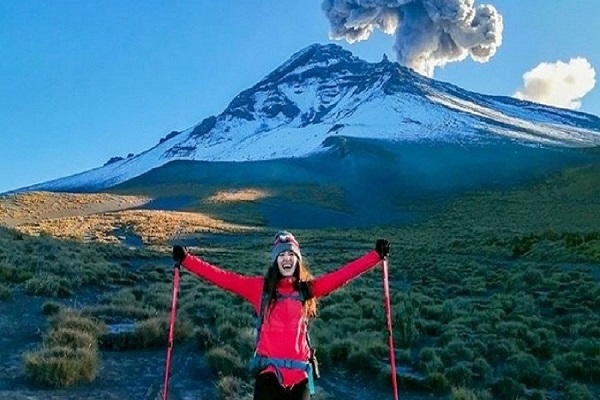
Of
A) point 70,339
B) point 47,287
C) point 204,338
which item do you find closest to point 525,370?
point 204,338

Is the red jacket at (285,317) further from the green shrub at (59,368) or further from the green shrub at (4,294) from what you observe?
the green shrub at (4,294)

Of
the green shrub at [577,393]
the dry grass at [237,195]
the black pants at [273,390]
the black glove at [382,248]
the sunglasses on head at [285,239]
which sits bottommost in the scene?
the green shrub at [577,393]

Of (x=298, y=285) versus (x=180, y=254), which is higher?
(x=180, y=254)

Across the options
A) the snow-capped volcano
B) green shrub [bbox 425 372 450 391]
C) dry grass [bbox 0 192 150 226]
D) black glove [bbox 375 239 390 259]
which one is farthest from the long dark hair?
the snow-capped volcano

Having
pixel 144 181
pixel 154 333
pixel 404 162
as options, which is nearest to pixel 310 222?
pixel 404 162

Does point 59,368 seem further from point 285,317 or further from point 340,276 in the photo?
point 340,276

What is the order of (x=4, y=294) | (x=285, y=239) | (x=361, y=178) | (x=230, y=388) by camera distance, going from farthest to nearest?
1. (x=361, y=178)
2. (x=4, y=294)
3. (x=230, y=388)
4. (x=285, y=239)

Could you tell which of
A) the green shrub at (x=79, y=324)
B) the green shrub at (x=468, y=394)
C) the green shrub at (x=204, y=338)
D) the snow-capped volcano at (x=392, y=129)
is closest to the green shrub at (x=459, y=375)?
the green shrub at (x=468, y=394)

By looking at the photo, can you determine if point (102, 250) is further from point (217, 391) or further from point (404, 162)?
point (404, 162)
